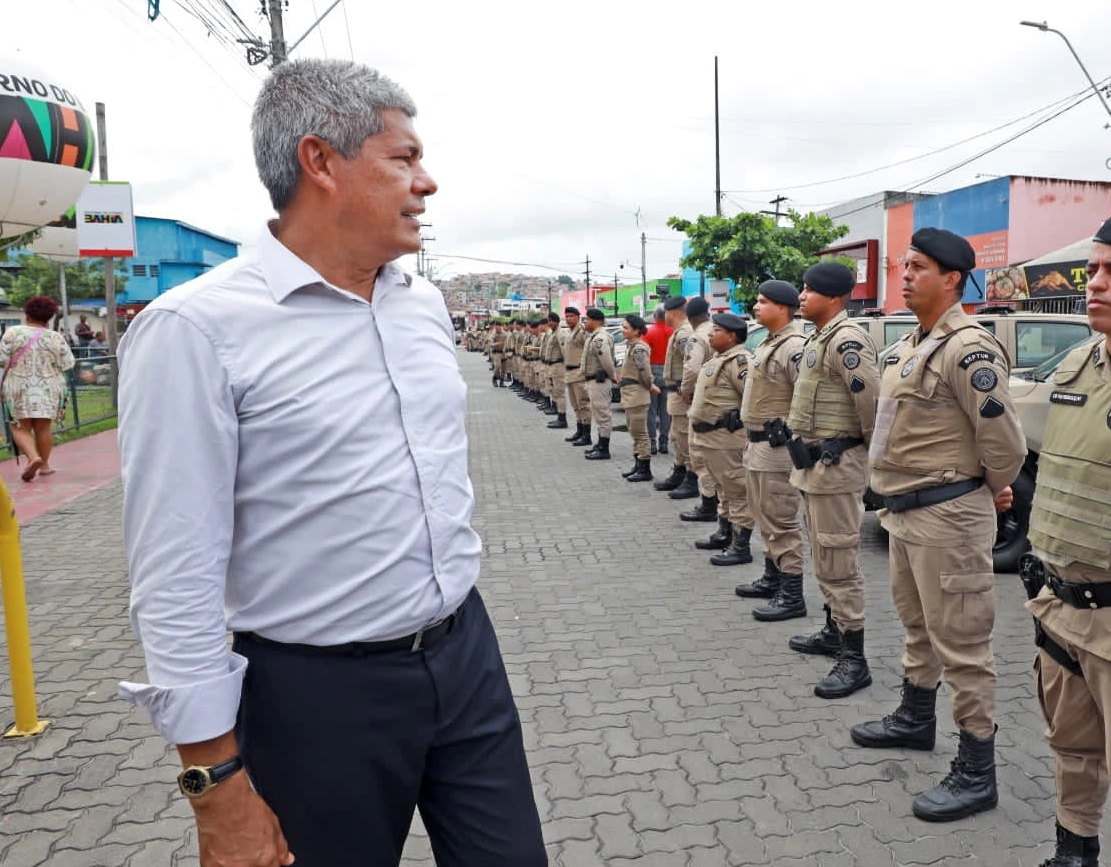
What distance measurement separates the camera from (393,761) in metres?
1.58

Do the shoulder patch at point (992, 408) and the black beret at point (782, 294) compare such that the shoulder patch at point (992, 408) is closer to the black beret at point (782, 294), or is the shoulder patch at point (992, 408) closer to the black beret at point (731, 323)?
the black beret at point (782, 294)

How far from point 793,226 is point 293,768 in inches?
1091

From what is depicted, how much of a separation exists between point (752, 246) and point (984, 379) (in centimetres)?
2388

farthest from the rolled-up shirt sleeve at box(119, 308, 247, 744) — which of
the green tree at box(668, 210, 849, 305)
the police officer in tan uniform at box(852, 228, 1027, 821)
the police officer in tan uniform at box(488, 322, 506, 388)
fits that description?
the green tree at box(668, 210, 849, 305)

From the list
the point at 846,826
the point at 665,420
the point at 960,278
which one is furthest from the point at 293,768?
the point at 665,420

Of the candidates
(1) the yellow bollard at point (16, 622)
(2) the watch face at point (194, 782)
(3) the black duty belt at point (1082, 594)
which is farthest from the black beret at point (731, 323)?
(2) the watch face at point (194, 782)

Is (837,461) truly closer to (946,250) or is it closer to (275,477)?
(946,250)

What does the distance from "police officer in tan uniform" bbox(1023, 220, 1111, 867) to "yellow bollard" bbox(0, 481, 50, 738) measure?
11.8ft

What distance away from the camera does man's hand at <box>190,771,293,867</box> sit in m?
1.42

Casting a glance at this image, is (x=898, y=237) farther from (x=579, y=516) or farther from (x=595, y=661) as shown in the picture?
(x=595, y=661)

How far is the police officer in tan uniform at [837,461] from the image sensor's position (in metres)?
4.06

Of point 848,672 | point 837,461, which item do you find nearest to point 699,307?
point 837,461

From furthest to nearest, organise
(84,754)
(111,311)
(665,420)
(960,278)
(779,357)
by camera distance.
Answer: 1. (111,311)
2. (665,420)
3. (779,357)
4. (84,754)
5. (960,278)

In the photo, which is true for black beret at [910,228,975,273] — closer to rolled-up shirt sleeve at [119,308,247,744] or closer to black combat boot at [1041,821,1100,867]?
black combat boot at [1041,821,1100,867]
